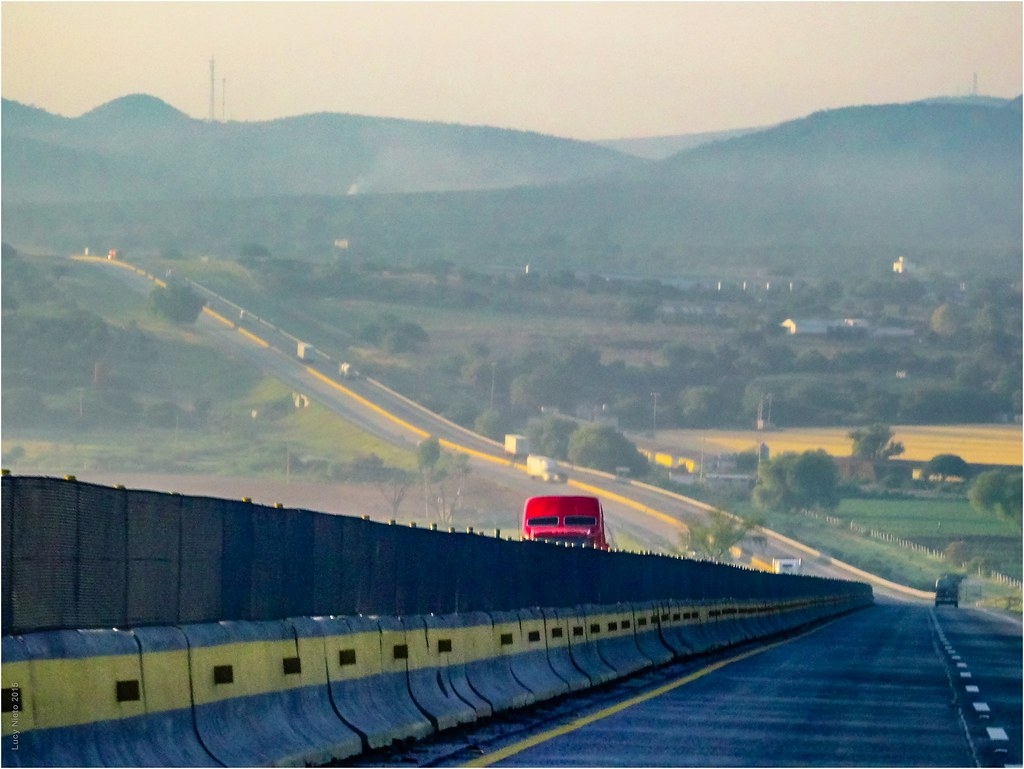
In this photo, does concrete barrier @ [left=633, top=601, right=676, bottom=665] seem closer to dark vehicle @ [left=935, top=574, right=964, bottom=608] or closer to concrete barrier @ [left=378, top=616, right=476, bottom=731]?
concrete barrier @ [left=378, top=616, right=476, bottom=731]

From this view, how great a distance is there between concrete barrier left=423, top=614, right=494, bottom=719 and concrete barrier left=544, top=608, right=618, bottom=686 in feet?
13.0

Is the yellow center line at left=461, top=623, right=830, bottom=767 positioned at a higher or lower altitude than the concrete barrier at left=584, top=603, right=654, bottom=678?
lower

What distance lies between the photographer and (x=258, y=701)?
13391 millimetres

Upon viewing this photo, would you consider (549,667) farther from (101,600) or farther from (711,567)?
(711,567)

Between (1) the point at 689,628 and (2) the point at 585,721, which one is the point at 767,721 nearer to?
(2) the point at 585,721

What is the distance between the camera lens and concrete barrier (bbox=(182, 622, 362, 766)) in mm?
12484

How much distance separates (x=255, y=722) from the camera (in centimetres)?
1324

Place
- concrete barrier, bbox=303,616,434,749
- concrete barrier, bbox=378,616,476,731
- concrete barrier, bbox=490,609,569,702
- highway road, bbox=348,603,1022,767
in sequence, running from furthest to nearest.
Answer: concrete barrier, bbox=490,609,569,702
concrete barrier, bbox=378,616,476,731
highway road, bbox=348,603,1022,767
concrete barrier, bbox=303,616,434,749

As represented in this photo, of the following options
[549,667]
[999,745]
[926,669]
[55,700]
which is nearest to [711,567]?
[926,669]

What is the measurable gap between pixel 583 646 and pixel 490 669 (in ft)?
17.2

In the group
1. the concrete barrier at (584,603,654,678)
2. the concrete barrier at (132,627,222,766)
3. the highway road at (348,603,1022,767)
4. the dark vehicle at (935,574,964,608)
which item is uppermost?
the concrete barrier at (132,627,222,766)

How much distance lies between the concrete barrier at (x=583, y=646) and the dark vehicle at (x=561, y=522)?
36589 millimetres

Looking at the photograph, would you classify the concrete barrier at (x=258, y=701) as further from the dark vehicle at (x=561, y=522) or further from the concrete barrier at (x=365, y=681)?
the dark vehicle at (x=561, y=522)

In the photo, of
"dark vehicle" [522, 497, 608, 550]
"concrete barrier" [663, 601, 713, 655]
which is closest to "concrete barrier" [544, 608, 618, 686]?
"concrete barrier" [663, 601, 713, 655]
